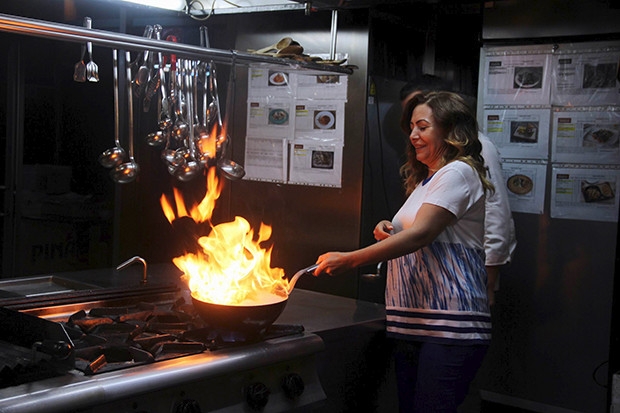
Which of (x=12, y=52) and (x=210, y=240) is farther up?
(x=12, y=52)

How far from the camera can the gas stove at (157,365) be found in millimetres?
1817

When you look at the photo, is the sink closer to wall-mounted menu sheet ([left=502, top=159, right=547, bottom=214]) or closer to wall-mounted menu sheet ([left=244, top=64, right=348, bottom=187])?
wall-mounted menu sheet ([left=244, top=64, right=348, bottom=187])

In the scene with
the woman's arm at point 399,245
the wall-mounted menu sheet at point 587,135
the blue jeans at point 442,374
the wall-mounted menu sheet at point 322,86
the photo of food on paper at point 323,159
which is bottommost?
the blue jeans at point 442,374

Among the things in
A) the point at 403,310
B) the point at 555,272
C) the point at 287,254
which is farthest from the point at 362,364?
the point at 555,272

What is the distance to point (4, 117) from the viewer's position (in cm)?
462

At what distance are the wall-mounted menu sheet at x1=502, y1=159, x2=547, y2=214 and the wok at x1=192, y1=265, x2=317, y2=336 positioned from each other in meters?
2.26

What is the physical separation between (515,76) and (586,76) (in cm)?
37

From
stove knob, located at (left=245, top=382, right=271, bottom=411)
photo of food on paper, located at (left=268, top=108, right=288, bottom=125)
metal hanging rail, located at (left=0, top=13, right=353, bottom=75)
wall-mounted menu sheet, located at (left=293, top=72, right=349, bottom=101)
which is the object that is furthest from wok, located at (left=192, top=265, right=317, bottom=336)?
photo of food on paper, located at (left=268, top=108, right=288, bottom=125)

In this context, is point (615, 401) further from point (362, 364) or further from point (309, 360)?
point (309, 360)

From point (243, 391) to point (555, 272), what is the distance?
94.0 inches

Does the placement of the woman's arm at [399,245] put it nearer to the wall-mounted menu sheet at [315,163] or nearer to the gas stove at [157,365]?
the gas stove at [157,365]

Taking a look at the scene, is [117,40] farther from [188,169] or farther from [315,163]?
[315,163]

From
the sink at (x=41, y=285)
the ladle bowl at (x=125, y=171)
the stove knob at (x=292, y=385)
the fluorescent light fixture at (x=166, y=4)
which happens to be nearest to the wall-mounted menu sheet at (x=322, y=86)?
the fluorescent light fixture at (x=166, y=4)

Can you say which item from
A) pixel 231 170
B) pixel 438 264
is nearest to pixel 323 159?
pixel 231 170
